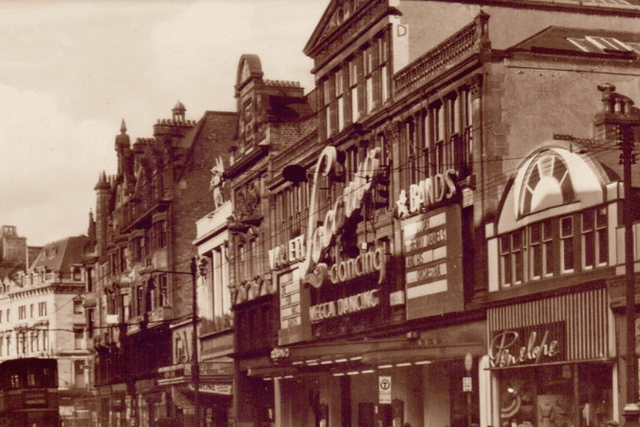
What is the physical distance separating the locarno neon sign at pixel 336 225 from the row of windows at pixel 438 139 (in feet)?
7.98

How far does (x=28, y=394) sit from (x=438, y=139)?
21049 millimetres

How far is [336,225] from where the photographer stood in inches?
2248

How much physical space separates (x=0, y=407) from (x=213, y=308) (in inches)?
1013

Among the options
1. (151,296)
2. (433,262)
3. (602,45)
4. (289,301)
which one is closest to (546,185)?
(433,262)

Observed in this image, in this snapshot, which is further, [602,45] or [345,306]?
[345,306]

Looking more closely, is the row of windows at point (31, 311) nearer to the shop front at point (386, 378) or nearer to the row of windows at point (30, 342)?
the row of windows at point (30, 342)

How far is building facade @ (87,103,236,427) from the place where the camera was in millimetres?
92312

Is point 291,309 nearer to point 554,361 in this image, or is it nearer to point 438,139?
point 438,139

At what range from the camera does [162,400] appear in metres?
94.1

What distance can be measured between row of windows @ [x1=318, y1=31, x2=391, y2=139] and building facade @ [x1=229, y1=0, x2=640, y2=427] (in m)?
0.11

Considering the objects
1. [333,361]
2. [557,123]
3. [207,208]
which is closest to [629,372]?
[557,123]

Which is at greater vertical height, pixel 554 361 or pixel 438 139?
pixel 438 139

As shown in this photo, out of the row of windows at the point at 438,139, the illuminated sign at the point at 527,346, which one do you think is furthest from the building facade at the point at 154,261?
the illuminated sign at the point at 527,346

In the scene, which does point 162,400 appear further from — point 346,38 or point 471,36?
point 471,36
